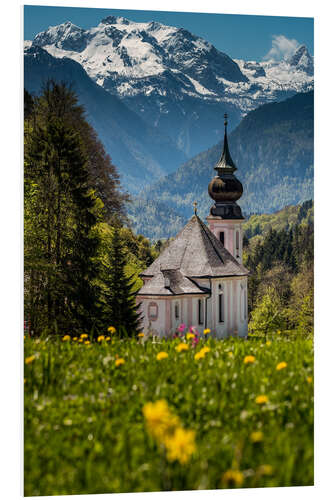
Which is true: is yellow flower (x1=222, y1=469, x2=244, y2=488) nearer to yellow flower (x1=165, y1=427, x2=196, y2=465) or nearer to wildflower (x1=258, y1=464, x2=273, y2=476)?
wildflower (x1=258, y1=464, x2=273, y2=476)

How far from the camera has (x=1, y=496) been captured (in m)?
7.00

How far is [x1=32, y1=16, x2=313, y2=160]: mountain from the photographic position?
977 centimetres

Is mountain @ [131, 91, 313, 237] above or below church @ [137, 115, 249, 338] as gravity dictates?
above

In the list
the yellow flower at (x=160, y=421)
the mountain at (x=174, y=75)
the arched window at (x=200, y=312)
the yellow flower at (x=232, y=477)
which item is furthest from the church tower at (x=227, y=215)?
the yellow flower at (x=160, y=421)

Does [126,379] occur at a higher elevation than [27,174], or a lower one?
lower

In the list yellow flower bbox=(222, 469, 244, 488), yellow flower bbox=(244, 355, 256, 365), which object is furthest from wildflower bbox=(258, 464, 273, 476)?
yellow flower bbox=(244, 355, 256, 365)

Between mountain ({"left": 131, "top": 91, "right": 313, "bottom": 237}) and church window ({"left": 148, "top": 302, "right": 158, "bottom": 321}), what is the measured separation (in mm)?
2885

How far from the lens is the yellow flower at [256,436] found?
5649 millimetres

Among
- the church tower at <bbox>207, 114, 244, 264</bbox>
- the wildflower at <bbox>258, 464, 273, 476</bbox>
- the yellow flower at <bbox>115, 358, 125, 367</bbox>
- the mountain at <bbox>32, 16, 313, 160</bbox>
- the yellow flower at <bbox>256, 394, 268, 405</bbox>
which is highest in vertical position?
the mountain at <bbox>32, 16, 313, 160</bbox>

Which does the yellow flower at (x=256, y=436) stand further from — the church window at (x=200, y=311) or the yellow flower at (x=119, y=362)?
the church window at (x=200, y=311)
